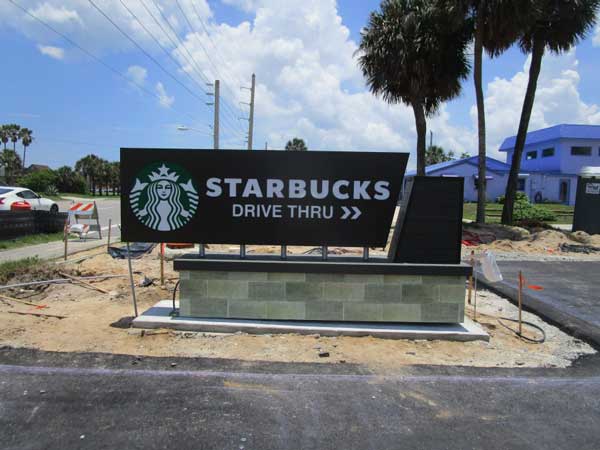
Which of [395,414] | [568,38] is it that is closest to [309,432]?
[395,414]

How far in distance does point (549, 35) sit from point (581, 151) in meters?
32.0

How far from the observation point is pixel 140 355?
501 cm

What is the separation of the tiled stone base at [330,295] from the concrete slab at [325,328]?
86mm

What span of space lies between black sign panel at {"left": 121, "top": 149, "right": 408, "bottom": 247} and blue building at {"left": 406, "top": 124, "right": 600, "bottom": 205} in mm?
39535

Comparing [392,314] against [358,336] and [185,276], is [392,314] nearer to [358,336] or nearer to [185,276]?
[358,336]

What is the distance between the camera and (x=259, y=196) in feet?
19.7

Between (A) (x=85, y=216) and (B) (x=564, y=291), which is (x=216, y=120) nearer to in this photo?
(A) (x=85, y=216)

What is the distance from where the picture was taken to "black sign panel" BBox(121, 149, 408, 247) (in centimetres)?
596

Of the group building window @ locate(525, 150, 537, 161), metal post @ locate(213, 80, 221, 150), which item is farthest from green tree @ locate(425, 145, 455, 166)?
metal post @ locate(213, 80, 221, 150)

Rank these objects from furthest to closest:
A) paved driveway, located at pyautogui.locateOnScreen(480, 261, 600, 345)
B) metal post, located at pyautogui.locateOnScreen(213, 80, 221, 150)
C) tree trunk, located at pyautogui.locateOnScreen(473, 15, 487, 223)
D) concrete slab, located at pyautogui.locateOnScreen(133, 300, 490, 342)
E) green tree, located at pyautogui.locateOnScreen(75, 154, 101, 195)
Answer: green tree, located at pyautogui.locateOnScreen(75, 154, 101, 195), metal post, located at pyautogui.locateOnScreen(213, 80, 221, 150), tree trunk, located at pyautogui.locateOnScreen(473, 15, 487, 223), paved driveway, located at pyautogui.locateOnScreen(480, 261, 600, 345), concrete slab, located at pyautogui.locateOnScreen(133, 300, 490, 342)

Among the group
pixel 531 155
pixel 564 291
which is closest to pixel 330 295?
pixel 564 291

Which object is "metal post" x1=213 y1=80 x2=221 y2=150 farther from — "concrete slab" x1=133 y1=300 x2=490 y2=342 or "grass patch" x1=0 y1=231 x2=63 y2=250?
"concrete slab" x1=133 y1=300 x2=490 y2=342

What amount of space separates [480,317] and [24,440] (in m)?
6.09

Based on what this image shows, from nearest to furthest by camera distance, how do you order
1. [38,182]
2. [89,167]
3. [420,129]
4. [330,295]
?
[330,295] < [420,129] < [38,182] < [89,167]
